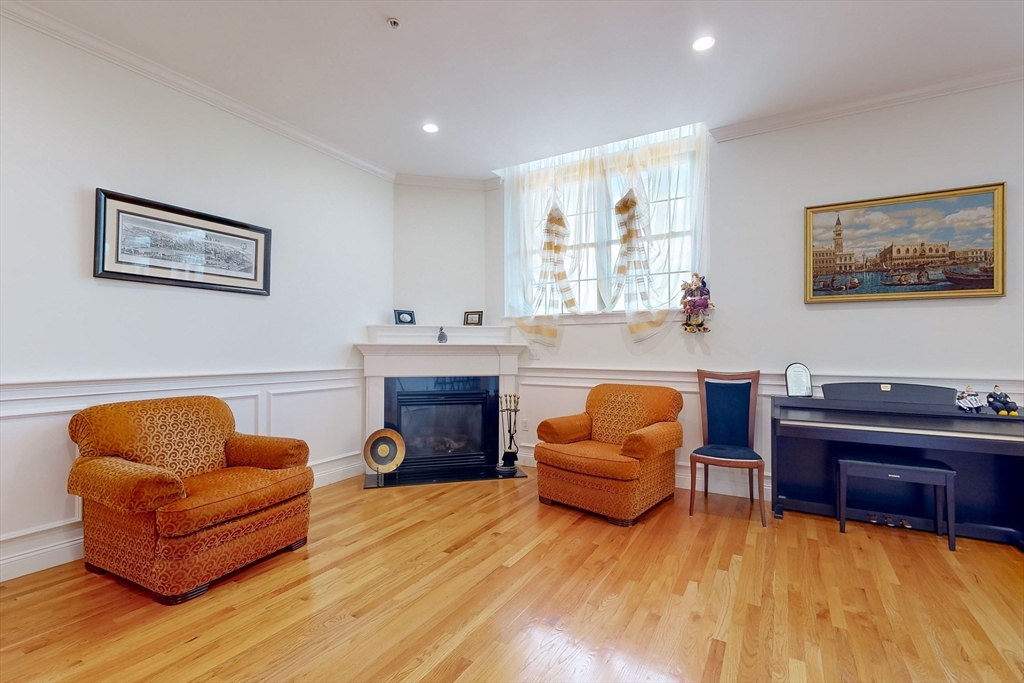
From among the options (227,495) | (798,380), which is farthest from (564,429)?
(227,495)

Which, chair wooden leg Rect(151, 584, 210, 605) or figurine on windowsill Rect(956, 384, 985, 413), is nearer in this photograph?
chair wooden leg Rect(151, 584, 210, 605)

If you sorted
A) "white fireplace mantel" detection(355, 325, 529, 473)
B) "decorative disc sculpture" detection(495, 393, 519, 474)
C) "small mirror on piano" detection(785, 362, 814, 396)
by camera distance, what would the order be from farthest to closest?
"decorative disc sculpture" detection(495, 393, 519, 474) → "white fireplace mantel" detection(355, 325, 529, 473) → "small mirror on piano" detection(785, 362, 814, 396)

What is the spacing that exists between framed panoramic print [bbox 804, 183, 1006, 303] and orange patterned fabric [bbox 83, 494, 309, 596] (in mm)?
3953

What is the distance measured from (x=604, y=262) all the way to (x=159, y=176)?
3388 millimetres

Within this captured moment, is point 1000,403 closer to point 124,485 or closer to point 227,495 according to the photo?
point 227,495

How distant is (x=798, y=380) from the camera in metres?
3.32

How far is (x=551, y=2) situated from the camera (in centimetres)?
234

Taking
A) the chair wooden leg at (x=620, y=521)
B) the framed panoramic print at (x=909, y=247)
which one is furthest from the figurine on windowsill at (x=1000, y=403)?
the chair wooden leg at (x=620, y=521)

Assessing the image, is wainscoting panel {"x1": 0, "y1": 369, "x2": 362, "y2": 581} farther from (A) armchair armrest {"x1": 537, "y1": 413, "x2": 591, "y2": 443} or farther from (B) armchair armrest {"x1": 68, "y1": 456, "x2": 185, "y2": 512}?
(A) armchair armrest {"x1": 537, "y1": 413, "x2": 591, "y2": 443}

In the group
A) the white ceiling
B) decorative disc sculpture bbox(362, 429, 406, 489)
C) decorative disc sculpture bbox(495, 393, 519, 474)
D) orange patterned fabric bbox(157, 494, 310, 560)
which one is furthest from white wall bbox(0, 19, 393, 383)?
decorative disc sculpture bbox(495, 393, 519, 474)

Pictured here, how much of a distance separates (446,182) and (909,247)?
12.9 feet

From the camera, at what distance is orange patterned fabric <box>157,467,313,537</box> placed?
204 centimetres

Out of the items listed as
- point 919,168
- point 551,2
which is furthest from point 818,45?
point 551,2

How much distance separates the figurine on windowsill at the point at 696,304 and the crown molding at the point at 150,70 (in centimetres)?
325
